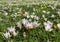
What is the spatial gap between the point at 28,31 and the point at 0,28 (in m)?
0.87

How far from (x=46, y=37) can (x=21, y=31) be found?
0.72 metres

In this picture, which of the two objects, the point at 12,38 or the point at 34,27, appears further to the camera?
the point at 34,27

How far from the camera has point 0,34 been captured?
4.48 meters

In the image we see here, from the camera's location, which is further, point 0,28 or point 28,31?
point 0,28

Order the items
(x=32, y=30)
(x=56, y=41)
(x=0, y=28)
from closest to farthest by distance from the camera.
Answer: (x=56, y=41), (x=32, y=30), (x=0, y=28)

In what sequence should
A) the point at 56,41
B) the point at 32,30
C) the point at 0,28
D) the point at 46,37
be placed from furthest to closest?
the point at 0,28
the point at 32,30
the point at 46,37
the point at 56,41

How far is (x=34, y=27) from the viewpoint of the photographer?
4.74 metres

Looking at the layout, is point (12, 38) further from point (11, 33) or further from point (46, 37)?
point (46, 37)

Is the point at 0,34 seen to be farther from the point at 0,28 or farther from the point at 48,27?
the point at 48,27

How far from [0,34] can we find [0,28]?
0.59 meters

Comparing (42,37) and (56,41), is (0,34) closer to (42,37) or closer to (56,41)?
(42,37)

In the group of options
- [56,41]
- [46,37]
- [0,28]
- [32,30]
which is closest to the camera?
[56,41]

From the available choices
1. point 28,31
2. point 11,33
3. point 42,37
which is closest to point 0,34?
point 11,33

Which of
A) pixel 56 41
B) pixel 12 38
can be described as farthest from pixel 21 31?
pixel 56 41
